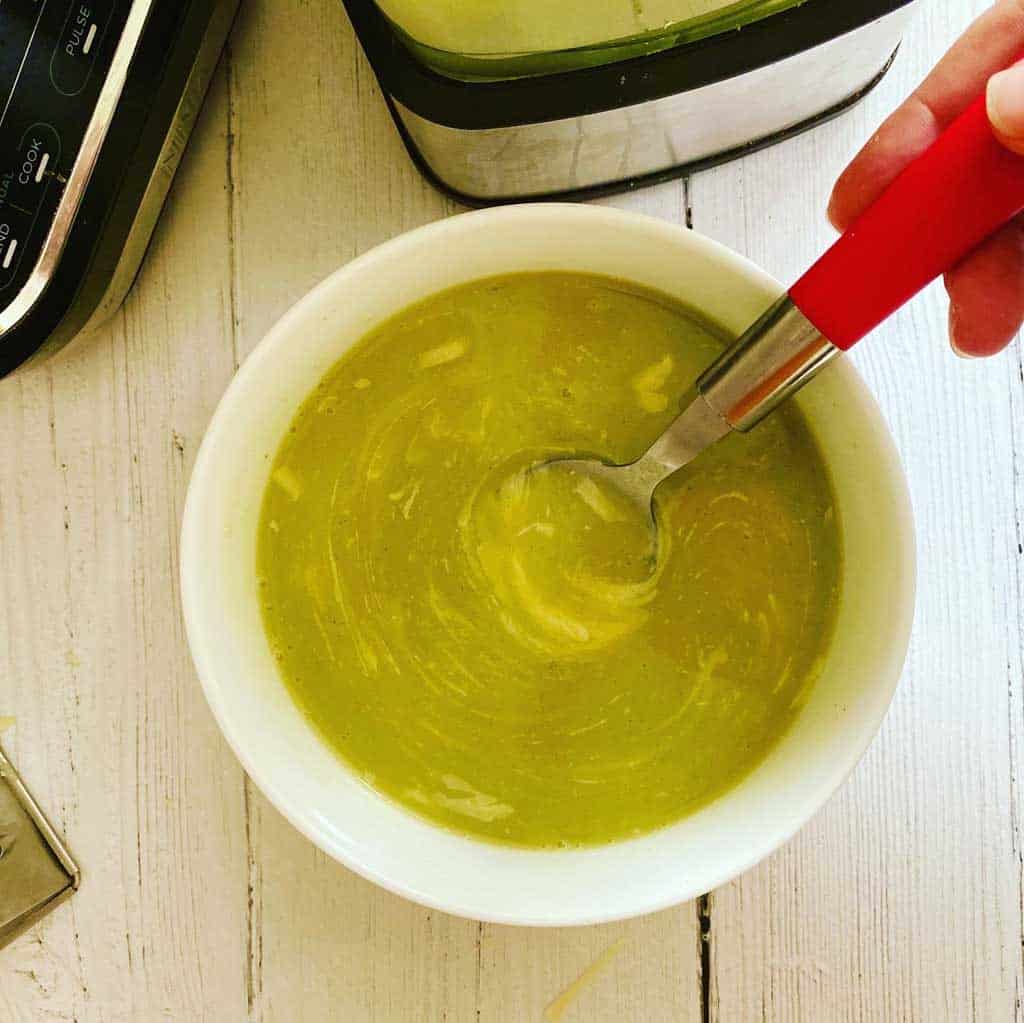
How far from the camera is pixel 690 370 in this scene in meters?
0.77

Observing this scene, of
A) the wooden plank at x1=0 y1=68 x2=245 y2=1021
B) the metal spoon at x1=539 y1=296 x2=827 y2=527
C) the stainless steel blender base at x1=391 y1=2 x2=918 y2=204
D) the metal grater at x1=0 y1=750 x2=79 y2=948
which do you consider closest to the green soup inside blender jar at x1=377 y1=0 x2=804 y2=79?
the stainless steel blender base at x1=391 y1=2 x2=918 y2=204

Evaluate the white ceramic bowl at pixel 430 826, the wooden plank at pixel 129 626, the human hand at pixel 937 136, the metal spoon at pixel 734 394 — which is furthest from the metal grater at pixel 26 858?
the human hand at pixel 937 136

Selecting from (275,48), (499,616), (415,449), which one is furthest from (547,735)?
(275,48)

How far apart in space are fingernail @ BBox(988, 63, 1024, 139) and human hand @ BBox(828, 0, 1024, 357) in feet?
0.60

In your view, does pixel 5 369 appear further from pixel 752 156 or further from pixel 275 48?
pixel 752 156

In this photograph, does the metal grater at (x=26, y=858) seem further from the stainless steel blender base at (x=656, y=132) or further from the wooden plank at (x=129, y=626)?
the stainless steel blender base at (x=656, y=132)

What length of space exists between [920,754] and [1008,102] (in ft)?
1.73

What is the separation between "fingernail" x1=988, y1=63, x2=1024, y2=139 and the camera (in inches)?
19.8

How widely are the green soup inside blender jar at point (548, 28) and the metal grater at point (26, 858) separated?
661 mm

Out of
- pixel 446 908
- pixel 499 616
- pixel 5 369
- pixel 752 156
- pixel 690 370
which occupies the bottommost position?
pixel 446 908

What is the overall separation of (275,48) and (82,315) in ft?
0.89

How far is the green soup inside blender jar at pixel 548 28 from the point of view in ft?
1.76

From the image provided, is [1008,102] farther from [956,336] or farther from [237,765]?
[237,765]

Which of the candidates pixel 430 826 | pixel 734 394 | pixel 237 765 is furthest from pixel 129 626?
pixel 734 394
